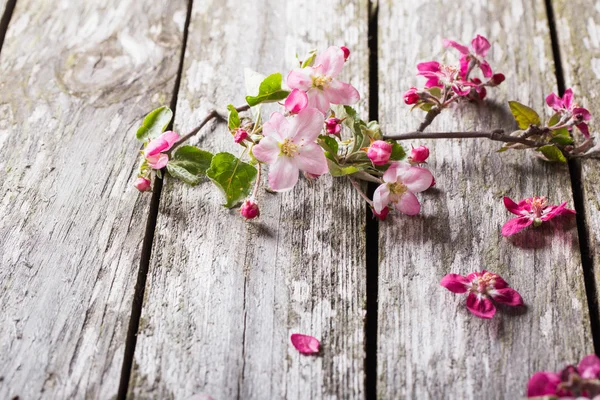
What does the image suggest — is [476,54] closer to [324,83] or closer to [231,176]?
[324,83]

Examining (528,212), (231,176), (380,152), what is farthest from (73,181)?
(528,212)

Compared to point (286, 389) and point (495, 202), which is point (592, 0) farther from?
point (286, 389)

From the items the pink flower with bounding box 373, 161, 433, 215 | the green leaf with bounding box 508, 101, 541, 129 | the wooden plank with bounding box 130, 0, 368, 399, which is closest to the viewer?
the wooden plank with bounding box 130, 0, 368, 399

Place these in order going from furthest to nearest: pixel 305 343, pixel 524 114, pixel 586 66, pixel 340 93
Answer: pixel 586 66 → pixel 524 114 → pixel 340 93 → pixel 305 343

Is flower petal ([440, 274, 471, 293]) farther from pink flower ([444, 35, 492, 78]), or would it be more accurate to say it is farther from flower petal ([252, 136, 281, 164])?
pink flower ([444, 35, 492, 78])

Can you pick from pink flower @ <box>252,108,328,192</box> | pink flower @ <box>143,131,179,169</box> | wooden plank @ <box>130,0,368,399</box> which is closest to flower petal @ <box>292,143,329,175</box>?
pink flower @ <box>252,108,328,192</box>
